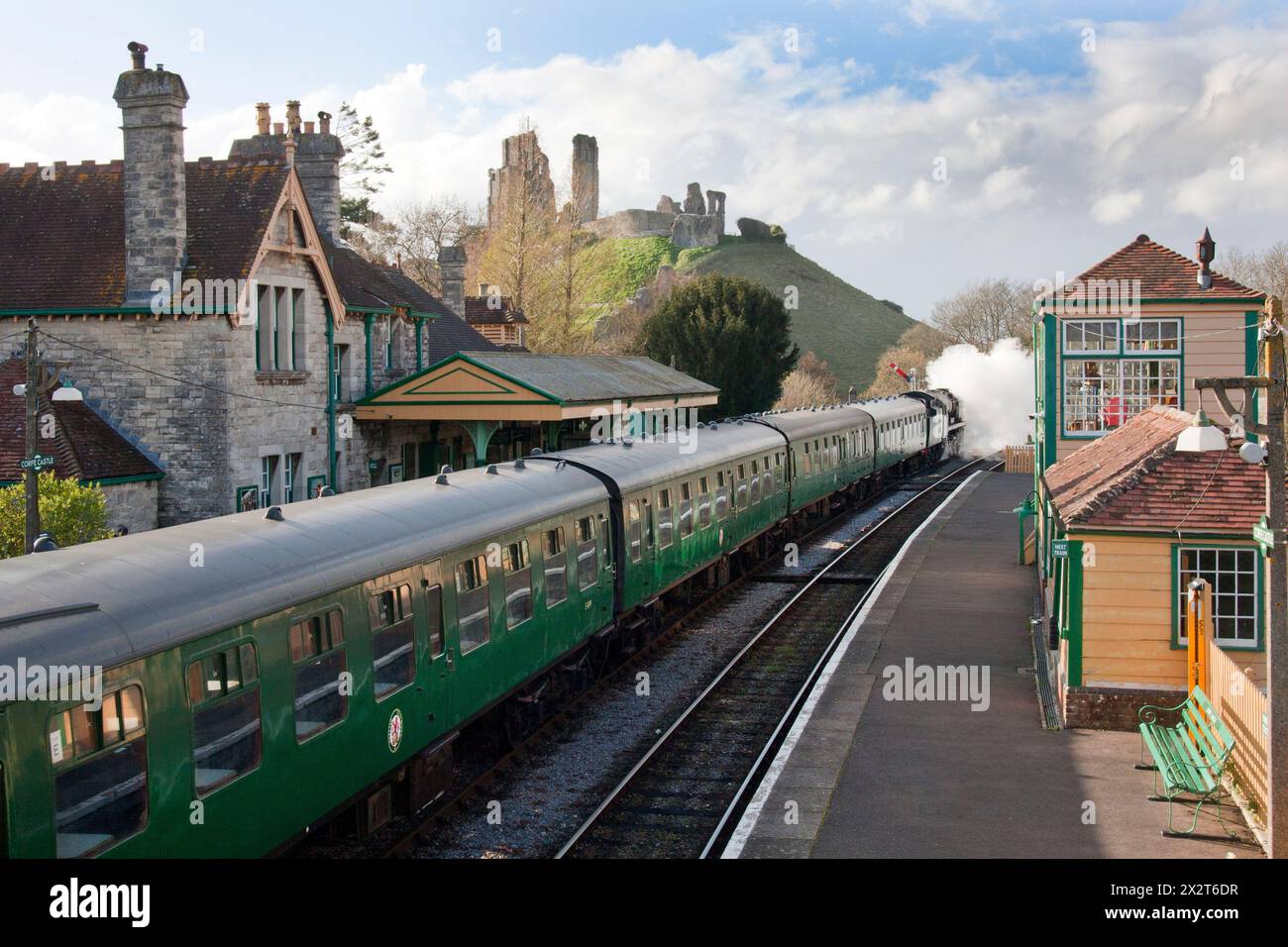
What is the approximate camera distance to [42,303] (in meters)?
22.1

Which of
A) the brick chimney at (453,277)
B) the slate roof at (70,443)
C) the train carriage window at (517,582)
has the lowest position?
the train carriage window at (517,582)

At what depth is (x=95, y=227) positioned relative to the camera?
75.7 feet

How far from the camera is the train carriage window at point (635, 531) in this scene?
676 inches

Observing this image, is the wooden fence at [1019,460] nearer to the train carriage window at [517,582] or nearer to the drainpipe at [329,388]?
the drainpipe at [329,388]

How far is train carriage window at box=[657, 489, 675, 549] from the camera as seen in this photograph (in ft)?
61.2

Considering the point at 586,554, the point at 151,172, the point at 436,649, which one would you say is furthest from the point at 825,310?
the point at 436,649

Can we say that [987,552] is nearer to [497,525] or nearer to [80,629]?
[497,525]

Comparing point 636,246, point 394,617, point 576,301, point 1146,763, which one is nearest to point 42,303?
point 394,617

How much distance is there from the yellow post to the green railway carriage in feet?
21.3

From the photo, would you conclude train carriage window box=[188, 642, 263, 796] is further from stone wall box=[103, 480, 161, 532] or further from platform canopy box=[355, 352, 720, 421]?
platform canopy box=[355, 352, 720, 421]

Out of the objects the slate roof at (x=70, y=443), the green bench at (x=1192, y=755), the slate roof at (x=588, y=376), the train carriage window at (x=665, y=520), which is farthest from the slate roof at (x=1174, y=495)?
the slate roof at (x=70, y=443)

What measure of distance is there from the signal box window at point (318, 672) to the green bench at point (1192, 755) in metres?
6.67

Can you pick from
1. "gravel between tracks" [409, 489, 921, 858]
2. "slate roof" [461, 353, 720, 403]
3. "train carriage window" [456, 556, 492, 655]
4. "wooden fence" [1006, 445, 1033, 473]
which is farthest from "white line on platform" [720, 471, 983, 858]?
"wooden fence" [1006, 445, 1033, 473]
